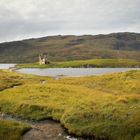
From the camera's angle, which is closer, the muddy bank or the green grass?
the green grass

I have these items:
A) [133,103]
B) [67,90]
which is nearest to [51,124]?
[133,103]

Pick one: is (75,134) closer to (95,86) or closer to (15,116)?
(15,116)

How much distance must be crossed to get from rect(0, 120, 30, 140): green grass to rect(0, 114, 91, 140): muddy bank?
0.63 metres

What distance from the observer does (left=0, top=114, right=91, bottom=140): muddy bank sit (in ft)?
126

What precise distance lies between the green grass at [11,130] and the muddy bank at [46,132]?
0.63 metres

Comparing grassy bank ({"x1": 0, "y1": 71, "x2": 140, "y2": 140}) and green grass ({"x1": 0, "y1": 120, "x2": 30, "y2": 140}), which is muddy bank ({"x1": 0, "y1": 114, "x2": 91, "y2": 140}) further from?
grassy bank ({"x1": 0, "y1": 71, "x2": 140, "y2": 140})

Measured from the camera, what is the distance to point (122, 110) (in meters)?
42.4

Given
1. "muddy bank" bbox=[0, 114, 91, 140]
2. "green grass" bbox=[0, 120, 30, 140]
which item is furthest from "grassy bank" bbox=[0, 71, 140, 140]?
"green grass" bbox=[0, 120, 30, 140]

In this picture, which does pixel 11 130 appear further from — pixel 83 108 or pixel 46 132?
pixel 83 108

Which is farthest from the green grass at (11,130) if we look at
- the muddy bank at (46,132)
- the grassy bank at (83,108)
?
the grassy bank at (83,108)

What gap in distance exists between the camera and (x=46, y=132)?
40.7 metres

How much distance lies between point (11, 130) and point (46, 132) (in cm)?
436

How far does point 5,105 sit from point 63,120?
15.3 meters

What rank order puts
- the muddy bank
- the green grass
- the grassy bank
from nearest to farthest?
the green grass < the grassy bank < the muddy bank
